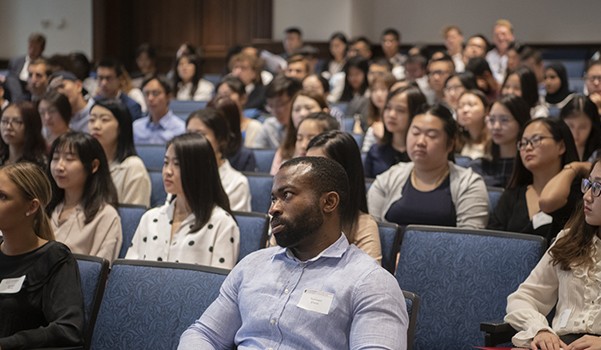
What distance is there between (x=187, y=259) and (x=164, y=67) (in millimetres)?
8828

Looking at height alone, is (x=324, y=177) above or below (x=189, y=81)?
above

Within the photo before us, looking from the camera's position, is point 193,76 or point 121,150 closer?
point 121,150

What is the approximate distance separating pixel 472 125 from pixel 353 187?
7.50ft

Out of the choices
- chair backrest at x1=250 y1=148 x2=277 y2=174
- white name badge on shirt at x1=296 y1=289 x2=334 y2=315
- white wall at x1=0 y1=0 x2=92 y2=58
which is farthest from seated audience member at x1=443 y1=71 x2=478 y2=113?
white wall at x1=0 y1=0 x2=92 y2=58

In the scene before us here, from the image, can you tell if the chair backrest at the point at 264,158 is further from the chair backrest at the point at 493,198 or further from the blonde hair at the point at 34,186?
the blonde hair at the point at 34,186

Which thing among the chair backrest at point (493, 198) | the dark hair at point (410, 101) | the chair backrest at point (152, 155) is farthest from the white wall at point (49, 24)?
the chair backrest at point (493, 198)

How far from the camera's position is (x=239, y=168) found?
5328 mm

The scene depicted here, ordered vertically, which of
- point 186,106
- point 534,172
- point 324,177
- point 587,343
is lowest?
point 186,106

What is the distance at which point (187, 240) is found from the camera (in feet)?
12.1

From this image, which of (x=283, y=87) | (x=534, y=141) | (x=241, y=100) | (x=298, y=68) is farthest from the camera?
(x=298, y=68)

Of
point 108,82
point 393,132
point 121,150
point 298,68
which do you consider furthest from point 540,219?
point 108,82

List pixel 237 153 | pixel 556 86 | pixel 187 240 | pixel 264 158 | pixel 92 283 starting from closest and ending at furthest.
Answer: pixel 92 283, pixel 187 240, pixel 237 153, pixel 264 158, pixel 556 86

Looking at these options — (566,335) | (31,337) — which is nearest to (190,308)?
(31,337)

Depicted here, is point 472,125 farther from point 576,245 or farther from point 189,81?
point 189,81
